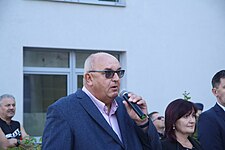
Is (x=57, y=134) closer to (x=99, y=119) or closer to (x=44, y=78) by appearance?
(x=99, y=119)

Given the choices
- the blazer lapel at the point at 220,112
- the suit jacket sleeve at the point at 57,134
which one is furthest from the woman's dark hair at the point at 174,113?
the suit jacket sleeve at the point at 57,134

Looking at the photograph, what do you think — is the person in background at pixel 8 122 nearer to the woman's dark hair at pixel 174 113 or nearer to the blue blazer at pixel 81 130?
the woman's dark hair at pixel 174 113

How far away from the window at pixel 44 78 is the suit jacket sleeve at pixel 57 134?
6.69m

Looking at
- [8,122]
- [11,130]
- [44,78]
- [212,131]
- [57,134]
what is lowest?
[11,130]

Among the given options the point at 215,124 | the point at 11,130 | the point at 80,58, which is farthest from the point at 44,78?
the point at 215,124

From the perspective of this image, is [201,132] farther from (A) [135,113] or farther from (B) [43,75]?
(B) [43,75]

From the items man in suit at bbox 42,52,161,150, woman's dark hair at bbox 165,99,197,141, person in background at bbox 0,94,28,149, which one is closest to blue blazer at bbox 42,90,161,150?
man in suit at bbox 42,52,161,150

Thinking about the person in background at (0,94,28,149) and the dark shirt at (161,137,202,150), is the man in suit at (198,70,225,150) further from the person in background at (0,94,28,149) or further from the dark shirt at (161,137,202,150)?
the person in background at (0,94,28,149)

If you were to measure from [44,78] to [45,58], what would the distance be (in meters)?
0.39

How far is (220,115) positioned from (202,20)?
21.2 ft

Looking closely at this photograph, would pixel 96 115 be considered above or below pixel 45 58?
below

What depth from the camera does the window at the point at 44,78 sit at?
10391 mm

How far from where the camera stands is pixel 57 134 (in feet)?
11.9

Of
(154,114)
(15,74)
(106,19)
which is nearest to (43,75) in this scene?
(15,74)
